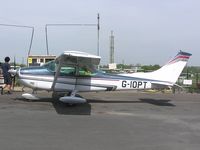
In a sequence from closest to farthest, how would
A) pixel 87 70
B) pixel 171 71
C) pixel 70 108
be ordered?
pixel 70 108 < pixel 87 70 < pixel 171 71

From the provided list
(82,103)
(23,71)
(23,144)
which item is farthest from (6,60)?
(23,144)

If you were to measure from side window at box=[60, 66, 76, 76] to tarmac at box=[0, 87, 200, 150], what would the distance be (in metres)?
1.32

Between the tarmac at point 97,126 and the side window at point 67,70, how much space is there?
4.34 ft

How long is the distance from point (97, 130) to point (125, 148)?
2.14 m

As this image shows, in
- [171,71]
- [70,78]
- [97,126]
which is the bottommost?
[97,126]

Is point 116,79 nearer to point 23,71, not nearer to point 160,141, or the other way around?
point 23,71

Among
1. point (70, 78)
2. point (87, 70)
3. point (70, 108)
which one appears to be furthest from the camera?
point (87, 70)

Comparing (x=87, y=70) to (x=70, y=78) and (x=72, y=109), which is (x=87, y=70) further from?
(x=72, y=109)

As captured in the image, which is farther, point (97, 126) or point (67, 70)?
point (67, 70)

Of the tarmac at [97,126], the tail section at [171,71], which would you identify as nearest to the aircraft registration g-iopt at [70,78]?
the tarmac at [97,126]

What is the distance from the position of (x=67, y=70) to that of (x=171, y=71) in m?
4.96

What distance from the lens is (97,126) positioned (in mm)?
11062

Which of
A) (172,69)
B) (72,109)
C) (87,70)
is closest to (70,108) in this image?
(72,109)

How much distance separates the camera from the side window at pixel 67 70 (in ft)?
54.0
